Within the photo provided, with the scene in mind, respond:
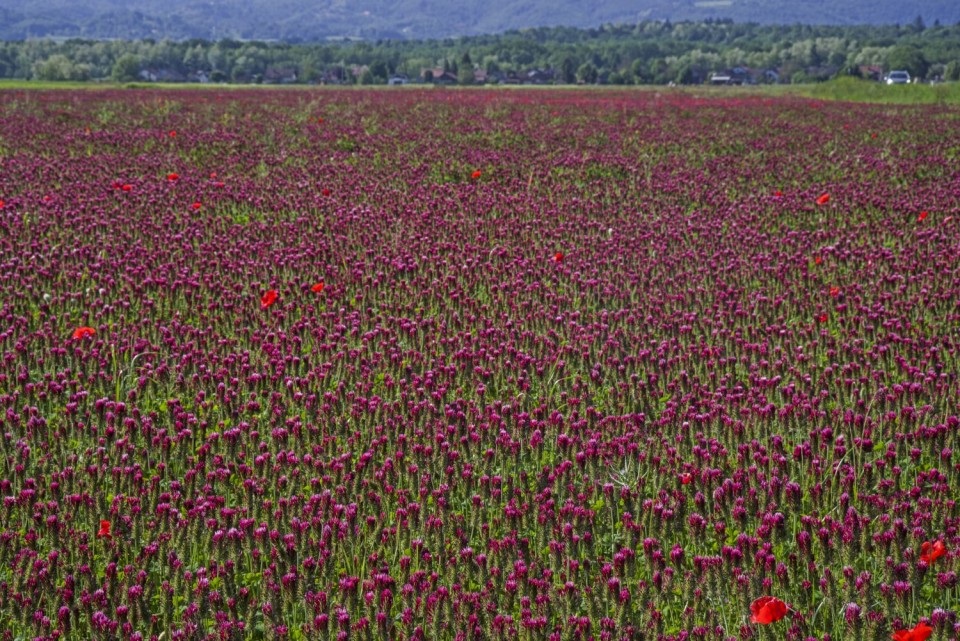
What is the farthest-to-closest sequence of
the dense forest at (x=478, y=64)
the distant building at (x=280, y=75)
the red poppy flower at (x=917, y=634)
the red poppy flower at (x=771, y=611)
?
the distant building at (x=280, y=75), the dense forest at (x=478, y=64), the red poppy flower at (x=771, y=611), the red poppy flower at (x=917, y=634)

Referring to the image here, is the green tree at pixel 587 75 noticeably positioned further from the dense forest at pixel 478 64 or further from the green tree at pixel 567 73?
the green tree at pixel 567 73

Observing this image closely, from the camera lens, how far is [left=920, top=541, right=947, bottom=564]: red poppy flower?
371 centimetres

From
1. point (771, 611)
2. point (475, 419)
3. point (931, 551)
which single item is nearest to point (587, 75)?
point (475, 419)

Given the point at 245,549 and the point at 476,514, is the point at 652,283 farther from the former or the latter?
the point at 245,549

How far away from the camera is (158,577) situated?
4027 millimetres

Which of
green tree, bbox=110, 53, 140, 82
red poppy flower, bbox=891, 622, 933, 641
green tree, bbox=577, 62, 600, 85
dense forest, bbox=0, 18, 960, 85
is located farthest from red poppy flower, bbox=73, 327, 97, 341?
green tree, bbox=577, 62, 600, 85

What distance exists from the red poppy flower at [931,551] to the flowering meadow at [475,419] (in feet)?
0.06

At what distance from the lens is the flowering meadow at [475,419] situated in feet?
12.0

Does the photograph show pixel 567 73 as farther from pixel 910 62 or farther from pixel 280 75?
pixel 910 62

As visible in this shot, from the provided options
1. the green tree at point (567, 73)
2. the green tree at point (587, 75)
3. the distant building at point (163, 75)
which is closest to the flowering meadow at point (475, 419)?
the distant building at point (163, 75)

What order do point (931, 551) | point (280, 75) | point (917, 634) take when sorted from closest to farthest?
point (917, 634)
point (931, 551)
point (280, 75)

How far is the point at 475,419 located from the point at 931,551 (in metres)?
2.36

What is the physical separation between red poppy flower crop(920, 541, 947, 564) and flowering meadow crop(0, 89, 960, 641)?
2cm

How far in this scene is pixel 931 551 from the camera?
3732 millimetres
